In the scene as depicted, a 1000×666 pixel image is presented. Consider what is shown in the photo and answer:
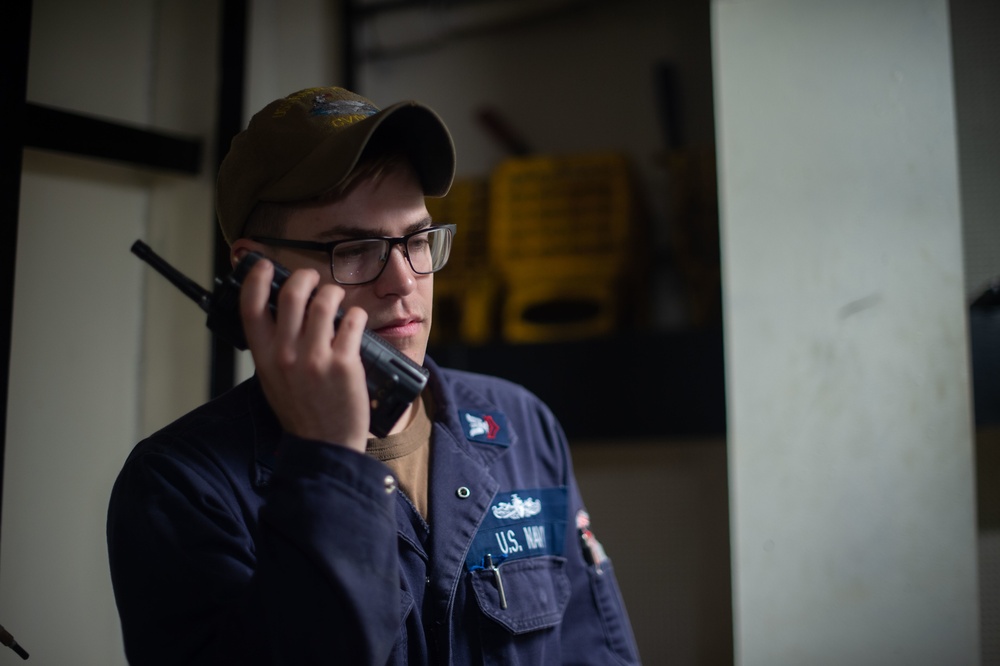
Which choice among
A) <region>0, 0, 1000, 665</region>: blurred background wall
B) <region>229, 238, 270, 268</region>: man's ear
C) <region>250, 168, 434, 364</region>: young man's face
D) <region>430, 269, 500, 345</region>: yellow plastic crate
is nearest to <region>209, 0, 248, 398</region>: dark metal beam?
<region>0, 0, 1000, 665</region>: blurred background wall

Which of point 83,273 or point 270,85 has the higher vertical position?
point 270,85

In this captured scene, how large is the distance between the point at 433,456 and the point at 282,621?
1.27ft

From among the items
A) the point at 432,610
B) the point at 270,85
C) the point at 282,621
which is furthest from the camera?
the point at 270,85

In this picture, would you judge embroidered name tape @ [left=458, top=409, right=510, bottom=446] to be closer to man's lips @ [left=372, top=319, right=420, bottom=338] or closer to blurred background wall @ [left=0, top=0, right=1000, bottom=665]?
man's lips @ [left=372, top=319, right=420, bottom=338]

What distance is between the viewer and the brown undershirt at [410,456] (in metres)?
1.06

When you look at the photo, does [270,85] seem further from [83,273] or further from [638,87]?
[638,87]

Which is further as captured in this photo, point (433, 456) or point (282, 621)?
point (433, 456)

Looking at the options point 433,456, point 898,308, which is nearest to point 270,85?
point 433,456

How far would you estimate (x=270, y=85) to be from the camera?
187 centimetres

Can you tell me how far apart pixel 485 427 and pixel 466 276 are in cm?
129

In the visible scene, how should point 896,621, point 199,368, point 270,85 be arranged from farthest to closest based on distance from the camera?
1. point 270,85
2. point 199,368
3. point 896,621

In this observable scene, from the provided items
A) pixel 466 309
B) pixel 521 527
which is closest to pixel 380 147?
pixel 521 527

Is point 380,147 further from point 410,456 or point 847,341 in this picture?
point 847,341

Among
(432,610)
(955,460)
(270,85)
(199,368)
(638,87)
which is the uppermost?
(638,87)
